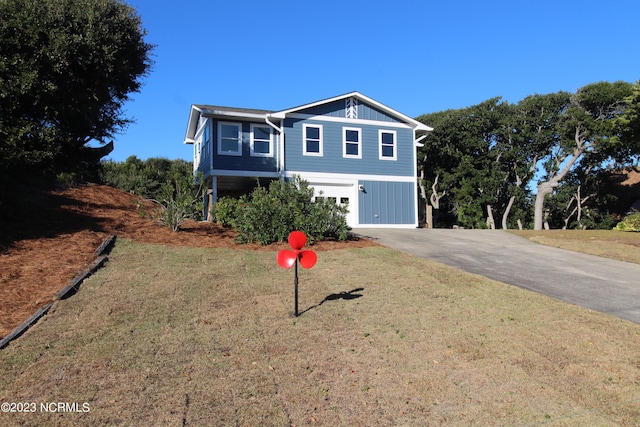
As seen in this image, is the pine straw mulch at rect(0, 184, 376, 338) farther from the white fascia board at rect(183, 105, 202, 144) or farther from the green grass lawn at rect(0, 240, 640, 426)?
the white fascia board at rect(183, 105, 202, 144)

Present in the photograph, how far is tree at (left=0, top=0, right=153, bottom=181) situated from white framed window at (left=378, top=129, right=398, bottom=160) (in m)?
10.8

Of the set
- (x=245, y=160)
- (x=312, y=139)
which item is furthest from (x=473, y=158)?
(x=245, y=160)

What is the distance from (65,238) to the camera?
9797 millimetres

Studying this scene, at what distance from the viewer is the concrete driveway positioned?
802 cm

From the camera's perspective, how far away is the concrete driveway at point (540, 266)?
8.02 metres

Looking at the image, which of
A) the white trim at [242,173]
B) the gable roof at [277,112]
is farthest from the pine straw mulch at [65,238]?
the gable roof at [277,112]

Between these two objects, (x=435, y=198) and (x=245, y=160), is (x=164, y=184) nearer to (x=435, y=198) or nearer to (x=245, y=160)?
(x=245, y=160)

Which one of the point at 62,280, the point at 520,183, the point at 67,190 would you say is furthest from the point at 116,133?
the point at 520,183

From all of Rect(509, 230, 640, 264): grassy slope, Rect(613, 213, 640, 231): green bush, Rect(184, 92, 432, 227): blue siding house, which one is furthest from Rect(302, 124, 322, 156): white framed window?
Answer: Rect(613, 213, 640, 231): green bush

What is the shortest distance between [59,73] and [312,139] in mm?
10176

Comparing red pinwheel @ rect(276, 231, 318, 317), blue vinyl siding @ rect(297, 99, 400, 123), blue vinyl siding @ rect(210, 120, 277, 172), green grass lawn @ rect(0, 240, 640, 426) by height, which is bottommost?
green grass lawn @ rect(0, 240, 640, 426)

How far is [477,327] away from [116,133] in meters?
15.1

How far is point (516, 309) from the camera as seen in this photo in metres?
6.98

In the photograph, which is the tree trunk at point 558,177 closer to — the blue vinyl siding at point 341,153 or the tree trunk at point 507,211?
the tree trunk at point 507,211
